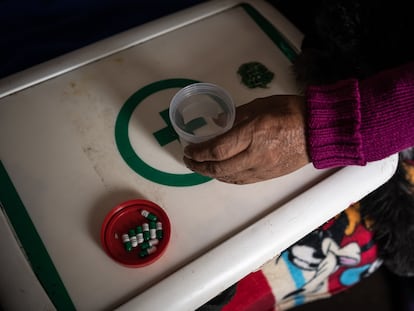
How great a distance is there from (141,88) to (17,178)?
19cm

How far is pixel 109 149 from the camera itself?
520 mm

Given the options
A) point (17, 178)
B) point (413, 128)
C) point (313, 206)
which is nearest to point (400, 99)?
point (413, 128)

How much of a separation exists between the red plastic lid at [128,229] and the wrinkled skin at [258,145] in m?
0.07

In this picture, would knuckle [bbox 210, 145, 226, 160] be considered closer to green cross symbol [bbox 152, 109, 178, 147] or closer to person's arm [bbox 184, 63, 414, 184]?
person's arm [bbox 184, 63, 414, 184]

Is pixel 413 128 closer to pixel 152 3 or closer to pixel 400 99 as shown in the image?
pixel 400 99

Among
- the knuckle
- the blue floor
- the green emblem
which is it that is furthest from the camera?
the blue floor

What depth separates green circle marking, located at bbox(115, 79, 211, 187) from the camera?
504mm

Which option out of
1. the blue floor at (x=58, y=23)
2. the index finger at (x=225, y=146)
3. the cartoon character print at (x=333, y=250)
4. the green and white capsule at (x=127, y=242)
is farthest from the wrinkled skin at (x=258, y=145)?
the blue floor at (x=58, y=23)

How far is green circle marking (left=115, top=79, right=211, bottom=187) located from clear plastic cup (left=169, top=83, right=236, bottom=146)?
43 mm

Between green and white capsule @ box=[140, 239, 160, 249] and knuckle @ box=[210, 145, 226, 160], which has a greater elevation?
knuckle @ box=[210, 145, 226, 160]

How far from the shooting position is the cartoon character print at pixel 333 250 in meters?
0.66

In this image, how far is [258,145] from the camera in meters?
0.45

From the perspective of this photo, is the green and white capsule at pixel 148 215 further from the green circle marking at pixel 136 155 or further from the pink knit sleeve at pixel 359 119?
the pink knit sleeve at pixel 359 119

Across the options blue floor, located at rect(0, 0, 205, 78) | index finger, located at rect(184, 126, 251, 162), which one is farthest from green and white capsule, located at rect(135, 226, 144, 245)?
blue floor, located at rect(0, 0, 205, 78)
